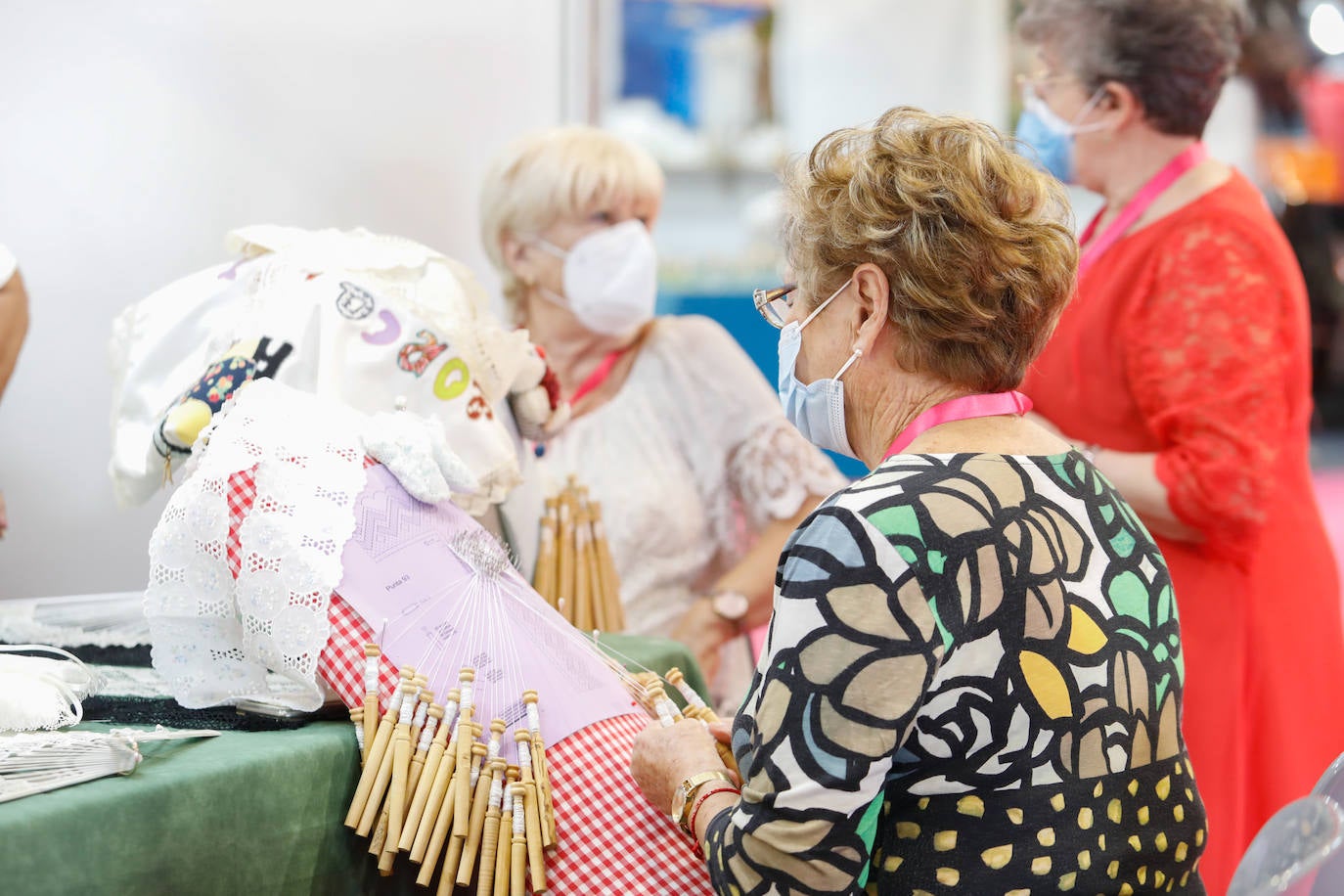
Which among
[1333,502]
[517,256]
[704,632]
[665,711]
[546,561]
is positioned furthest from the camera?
[1333,502]

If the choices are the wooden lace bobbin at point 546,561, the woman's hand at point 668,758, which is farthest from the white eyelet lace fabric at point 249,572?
the wooden lace bobbin at point 546,561

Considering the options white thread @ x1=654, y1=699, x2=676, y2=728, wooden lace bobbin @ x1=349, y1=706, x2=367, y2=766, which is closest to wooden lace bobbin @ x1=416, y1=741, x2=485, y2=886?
wooden lace bobbin @ x1=349, y1=706, x2=367, y2=766

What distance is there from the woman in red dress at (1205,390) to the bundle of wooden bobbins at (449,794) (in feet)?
3.96

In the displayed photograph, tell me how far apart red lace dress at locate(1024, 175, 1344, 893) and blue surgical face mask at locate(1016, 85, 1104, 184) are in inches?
9.6

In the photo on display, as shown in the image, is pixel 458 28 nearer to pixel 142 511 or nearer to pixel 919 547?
pixel 142 511

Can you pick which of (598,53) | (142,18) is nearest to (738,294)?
(598,53)

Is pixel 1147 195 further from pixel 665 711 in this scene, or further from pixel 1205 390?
pixel 665 711

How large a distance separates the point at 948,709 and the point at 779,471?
4.45 ft

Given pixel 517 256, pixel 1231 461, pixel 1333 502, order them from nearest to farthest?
pixel 1231 461 < pixel 517 256 < pixel 1333 502

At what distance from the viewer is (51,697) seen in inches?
51.5

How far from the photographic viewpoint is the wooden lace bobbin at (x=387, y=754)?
129cm

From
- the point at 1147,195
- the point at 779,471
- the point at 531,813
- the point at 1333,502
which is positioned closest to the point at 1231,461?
the point at 1147,195

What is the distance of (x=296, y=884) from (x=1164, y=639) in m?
0.90

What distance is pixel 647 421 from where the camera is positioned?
2521mm
